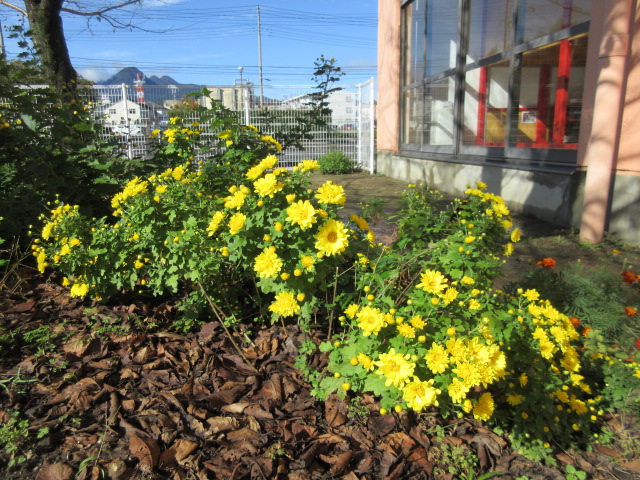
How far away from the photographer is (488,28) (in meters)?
6.53

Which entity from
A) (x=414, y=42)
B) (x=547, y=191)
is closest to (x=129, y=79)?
(x=414, y=42)

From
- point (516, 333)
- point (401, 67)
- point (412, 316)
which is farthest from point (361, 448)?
point (401, 67)

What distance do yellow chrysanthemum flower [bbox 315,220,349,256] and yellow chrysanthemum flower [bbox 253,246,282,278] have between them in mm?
178

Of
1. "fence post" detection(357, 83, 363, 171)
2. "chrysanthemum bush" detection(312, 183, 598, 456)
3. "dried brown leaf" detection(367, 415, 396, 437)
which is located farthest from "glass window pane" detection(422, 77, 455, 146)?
"dried brown leaf" detection(367, 415, 396, 437)

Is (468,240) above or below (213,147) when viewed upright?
below

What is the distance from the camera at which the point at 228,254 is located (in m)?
2.08

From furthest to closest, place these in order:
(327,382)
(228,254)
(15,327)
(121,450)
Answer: (15,327) < (228,254) < (327,382) < (121,450)

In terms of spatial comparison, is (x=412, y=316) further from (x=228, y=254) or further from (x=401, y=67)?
(x=401, y=67)

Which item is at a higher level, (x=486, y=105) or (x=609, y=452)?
(x=486, y=105)

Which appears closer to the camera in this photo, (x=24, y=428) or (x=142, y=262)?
(x=24, y=428)

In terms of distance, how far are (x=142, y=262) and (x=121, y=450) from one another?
3.63ft

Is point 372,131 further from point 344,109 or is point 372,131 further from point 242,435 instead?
point 242,435

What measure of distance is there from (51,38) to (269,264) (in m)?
5.39

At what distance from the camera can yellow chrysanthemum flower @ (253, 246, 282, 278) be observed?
72.2 inches
